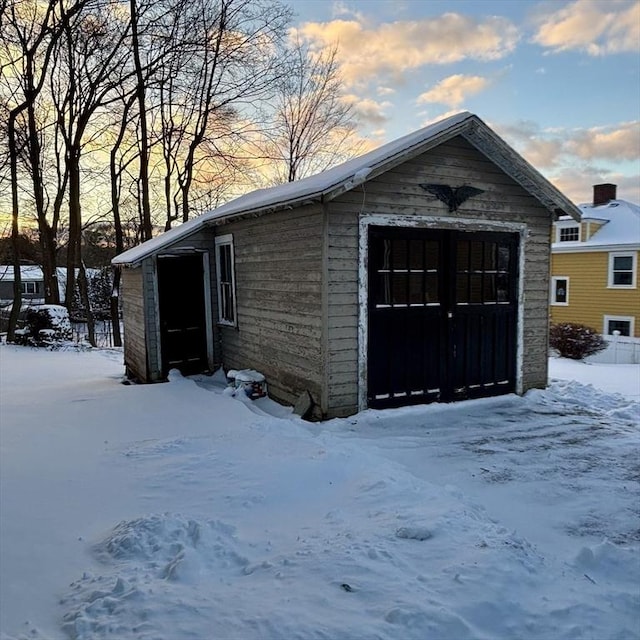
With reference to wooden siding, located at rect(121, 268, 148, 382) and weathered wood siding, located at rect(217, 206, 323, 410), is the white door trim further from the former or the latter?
wooden siding, located at rect(121, 268, 148, 382)

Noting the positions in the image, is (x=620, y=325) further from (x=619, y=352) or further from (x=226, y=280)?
(x=226, y=280)

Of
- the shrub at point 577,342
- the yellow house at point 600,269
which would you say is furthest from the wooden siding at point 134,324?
the yellow house at point 600,269

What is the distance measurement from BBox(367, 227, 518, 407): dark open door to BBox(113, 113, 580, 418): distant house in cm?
2

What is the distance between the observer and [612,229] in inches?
746

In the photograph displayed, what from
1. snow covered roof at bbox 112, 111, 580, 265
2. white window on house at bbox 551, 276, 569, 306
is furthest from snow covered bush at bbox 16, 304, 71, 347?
white window on house at bbox 551, 276, 569, 306

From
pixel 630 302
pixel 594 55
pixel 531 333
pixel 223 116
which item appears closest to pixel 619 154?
pixel 630 302

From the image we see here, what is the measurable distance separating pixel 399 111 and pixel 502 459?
31.1 feet

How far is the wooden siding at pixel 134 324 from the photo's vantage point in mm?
8760

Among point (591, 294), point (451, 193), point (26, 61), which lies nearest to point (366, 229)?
point (451, 193)

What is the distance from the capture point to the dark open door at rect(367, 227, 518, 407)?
19.9 feet

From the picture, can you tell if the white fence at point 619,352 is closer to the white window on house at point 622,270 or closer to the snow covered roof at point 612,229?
the white window on house at point 622,270

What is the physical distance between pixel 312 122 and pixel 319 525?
67.2 ft

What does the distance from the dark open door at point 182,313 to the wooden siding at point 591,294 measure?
1600 centimetres

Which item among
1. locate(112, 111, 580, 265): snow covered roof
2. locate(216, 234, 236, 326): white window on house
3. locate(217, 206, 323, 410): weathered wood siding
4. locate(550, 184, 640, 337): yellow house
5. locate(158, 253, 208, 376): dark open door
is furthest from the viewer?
locate(550, 184, 640, 337): yellow house
